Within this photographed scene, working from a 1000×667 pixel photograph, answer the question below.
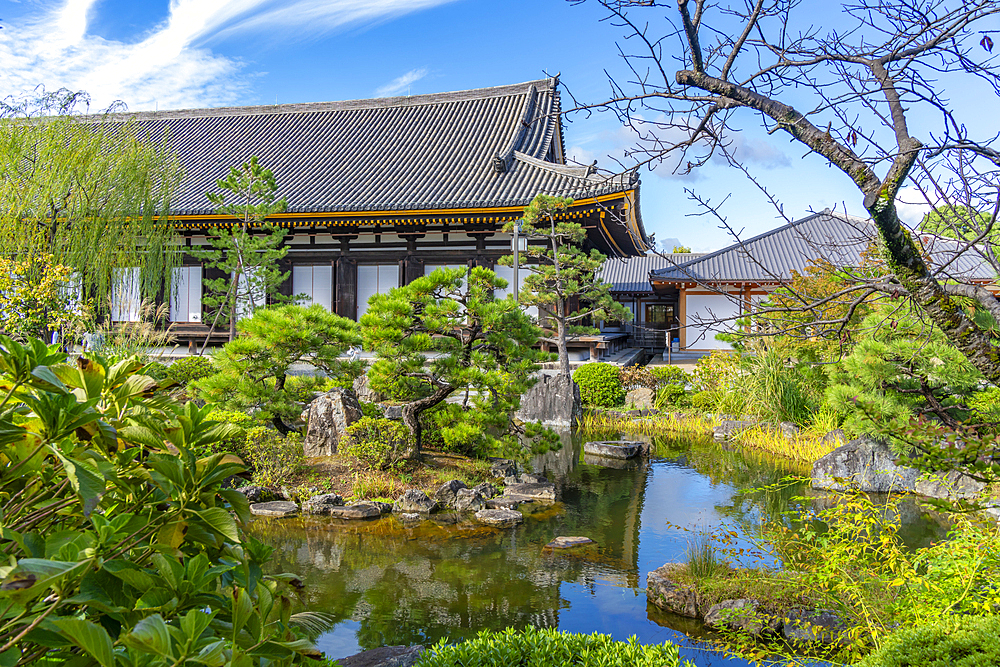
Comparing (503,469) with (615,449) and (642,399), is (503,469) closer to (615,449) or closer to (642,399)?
(615,449)

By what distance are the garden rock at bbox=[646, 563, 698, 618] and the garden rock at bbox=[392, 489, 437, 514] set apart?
8.10 ft

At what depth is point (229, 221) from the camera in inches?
574

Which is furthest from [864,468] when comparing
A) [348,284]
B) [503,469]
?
[348,284]

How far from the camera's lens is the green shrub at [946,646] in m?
2.03

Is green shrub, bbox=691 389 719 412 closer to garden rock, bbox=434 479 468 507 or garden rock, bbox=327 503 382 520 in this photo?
garden rock, bbox=434 479 468 507

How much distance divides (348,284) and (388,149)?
4.81m

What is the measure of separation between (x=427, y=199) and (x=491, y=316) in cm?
852

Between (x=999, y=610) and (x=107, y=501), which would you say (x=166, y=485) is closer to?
(x=107, y=501)

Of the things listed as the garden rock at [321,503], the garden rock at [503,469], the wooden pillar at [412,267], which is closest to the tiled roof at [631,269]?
the wooden pillar at [412,267]

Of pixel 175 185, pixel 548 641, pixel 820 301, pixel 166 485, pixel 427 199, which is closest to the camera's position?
pixel 166 485

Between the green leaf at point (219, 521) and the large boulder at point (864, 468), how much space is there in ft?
23.5

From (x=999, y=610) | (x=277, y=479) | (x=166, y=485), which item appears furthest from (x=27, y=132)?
(x=999, y=610)

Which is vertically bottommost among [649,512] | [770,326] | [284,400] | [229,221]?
[649,512]

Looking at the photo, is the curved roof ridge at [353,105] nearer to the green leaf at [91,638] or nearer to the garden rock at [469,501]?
the garden rock at [469,501]
